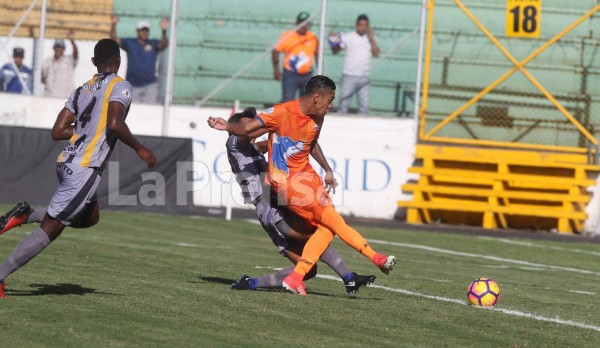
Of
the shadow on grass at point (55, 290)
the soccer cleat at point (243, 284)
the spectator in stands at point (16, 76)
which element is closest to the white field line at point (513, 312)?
the soccer cleat at point (243, 284)

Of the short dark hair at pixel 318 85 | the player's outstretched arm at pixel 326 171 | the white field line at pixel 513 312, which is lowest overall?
the white field line at pixel 513 312

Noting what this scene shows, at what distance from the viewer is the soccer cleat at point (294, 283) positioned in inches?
392

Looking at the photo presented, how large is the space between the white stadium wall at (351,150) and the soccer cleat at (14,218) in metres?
13.9

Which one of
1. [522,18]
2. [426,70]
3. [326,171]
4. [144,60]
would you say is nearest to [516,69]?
[522,18]

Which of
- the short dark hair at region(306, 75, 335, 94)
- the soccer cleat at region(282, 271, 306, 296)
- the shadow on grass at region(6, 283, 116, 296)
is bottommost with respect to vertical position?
→ the shadow on grass at region(6, 283, 116, 296)

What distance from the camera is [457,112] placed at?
2347 cm

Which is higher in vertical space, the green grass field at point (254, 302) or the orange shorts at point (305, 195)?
the orange shorts at point (305, 195)

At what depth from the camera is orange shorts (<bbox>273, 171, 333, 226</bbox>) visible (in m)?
10.1

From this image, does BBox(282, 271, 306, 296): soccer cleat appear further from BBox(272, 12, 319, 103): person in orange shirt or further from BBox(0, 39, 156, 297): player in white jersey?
BBox(272, 12, 319, 103): person in orange shirt

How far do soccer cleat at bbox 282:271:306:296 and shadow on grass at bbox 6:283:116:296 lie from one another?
1.52 meters

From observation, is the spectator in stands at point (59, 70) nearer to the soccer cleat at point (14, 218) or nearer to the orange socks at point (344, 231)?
the orange socks at point (344, 231)

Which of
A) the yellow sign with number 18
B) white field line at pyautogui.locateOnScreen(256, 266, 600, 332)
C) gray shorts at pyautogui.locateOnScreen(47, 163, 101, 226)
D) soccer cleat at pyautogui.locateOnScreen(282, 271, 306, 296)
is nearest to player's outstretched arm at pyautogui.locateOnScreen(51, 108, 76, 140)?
gray shorts at pyautogui.locateOnScreen(47, 163, 101, 226)

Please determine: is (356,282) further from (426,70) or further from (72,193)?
(426,70)

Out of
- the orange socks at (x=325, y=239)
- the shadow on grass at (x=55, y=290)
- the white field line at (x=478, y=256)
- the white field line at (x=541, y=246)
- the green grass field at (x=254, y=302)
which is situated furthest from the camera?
the white field line at (x=541, y=246)
